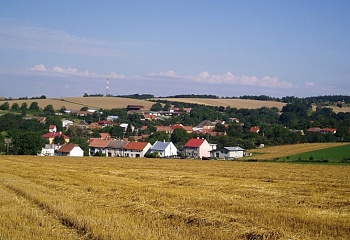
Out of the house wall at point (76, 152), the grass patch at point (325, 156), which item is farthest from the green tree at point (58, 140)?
the grass patch at point (325, 156)

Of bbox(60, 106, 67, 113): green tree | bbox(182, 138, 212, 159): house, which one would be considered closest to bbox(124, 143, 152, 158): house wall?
bbox(182, 138, 212, 159): house

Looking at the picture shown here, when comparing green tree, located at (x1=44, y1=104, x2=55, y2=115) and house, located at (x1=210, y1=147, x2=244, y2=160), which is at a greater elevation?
green tree, located at (x1=44, y1=104, x2=55, y2=115)

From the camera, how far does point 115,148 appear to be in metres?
84.6

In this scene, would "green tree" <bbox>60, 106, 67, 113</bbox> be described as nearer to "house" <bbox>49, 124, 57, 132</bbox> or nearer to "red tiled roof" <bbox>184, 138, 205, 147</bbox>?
"house" <bbox>49, 124, 57, 132</bbox>

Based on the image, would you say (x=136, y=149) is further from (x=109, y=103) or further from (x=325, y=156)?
(x=109, y=103)

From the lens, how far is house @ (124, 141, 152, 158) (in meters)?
80.1

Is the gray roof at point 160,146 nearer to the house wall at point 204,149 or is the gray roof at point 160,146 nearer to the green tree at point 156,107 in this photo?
the house wall at point 204,149

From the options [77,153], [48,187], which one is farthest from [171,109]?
[48,187]

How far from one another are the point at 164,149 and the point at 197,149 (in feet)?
22.1

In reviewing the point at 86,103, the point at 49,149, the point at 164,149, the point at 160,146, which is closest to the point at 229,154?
the point at 164,149

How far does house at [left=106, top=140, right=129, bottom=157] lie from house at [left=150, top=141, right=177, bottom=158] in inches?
232

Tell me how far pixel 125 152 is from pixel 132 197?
65.1 meters

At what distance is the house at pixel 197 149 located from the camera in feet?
269

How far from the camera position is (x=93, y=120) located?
143 m
